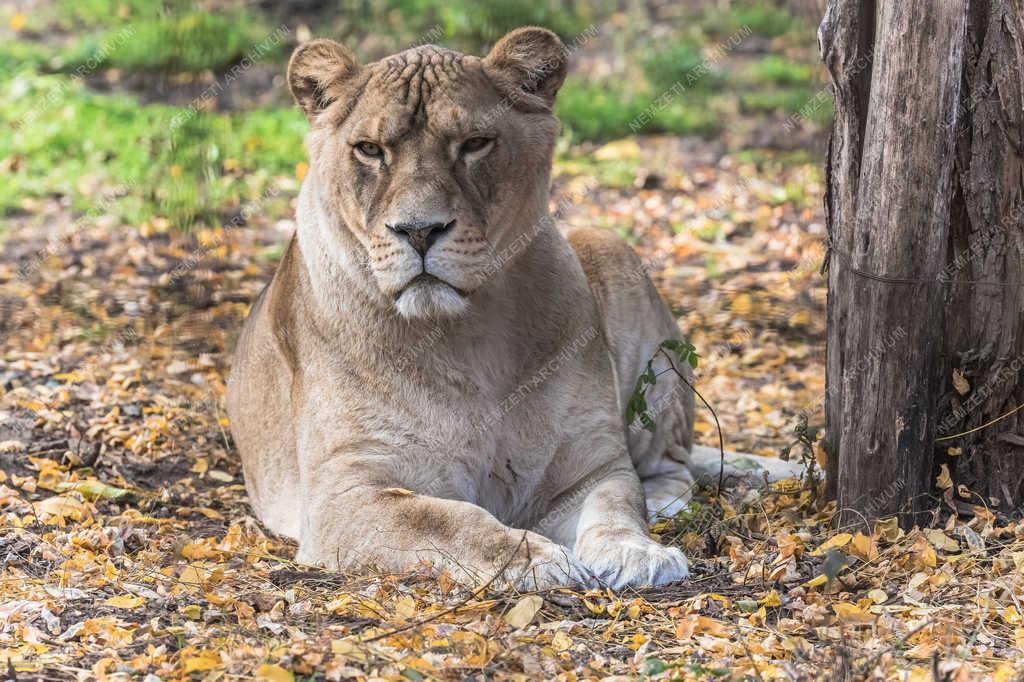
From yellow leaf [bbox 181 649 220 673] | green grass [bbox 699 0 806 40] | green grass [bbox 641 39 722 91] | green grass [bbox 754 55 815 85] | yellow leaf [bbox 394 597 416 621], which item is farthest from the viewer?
green grass [bbox 699 0 806 40]

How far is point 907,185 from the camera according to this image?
4.22m

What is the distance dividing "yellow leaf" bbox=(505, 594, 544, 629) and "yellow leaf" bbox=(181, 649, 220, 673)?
0.83 meters

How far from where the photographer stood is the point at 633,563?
4367 mm

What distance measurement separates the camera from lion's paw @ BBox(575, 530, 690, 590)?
14.2ft

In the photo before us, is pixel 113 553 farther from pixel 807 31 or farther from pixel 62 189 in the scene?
pixel 807 31

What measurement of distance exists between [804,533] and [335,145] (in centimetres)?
208

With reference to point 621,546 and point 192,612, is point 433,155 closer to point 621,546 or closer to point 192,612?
point 621,546

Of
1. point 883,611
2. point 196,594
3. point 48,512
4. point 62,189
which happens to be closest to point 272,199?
point 62,189

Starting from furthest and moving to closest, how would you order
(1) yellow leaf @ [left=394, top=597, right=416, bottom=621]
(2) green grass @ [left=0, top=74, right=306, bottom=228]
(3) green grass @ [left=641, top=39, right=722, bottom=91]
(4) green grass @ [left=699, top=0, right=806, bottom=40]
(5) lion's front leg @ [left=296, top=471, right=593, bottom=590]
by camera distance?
(4) green grass @ [left=699, top=0, right=806, bottom=40]
(3) green grass @ [left=641, top=39, right=722, bottom=91]
(2) green grass @ [left=0, top=74, right=306, bottom=228]
(5) lion's front leg @ [left=296, top=471, right=593, bottom=590]
(1) yellow leaf @ [left=394, top=597, right=416, bottom=621]

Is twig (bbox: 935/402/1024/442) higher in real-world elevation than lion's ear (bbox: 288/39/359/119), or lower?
lower

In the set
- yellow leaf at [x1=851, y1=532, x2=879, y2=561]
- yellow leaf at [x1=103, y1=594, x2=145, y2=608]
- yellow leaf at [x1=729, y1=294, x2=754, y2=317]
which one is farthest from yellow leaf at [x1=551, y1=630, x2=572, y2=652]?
yellow leaf at [x1=729, y1=294, x2=754, y2=317]

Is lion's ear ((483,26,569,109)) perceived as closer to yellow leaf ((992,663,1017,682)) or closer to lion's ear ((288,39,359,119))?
lion's ear ((288,39,359,119))

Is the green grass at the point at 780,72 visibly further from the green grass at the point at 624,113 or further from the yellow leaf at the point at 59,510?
the yellow leaf at the point at 59,510

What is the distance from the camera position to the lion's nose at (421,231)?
4414mm
